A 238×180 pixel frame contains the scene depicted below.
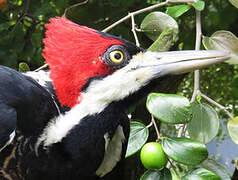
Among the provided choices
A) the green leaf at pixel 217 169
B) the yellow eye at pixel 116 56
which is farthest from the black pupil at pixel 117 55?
the green leaf at pixel 217 169

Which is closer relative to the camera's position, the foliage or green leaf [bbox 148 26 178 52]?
the foliage

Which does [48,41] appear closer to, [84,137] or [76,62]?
[76,62]

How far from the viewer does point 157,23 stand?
1046 millimetres

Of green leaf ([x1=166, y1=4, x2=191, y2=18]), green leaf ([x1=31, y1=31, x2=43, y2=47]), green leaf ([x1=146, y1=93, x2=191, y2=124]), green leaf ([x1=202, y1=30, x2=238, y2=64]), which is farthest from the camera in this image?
green leaf ([x1=31, y1=31, x2=43, y2=47])

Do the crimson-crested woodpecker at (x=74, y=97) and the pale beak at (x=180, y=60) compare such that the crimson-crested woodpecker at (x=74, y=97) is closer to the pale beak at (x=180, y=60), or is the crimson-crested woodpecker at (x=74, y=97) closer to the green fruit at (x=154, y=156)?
the pale beak at (x=180, y=60)

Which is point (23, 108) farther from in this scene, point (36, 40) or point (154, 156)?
point (36, 40)

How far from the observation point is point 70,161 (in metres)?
0.93

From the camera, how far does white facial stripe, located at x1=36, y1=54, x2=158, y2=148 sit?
2.77ft

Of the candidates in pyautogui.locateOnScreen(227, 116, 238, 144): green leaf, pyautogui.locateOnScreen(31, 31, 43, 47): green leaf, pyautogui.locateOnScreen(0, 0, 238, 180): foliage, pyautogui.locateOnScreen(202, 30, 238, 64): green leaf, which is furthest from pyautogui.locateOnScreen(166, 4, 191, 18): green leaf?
pyautogui.locateOnScreen(31, 31, 43, 47): green leaf

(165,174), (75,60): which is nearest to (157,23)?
(75,60)

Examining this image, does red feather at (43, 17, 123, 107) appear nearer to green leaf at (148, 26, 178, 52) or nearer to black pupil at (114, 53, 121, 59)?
black pupil at (114, 53, 121, 59)

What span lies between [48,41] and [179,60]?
321 mm

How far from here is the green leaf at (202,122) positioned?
912mm

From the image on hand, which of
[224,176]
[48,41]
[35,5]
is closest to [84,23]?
[35,5]
